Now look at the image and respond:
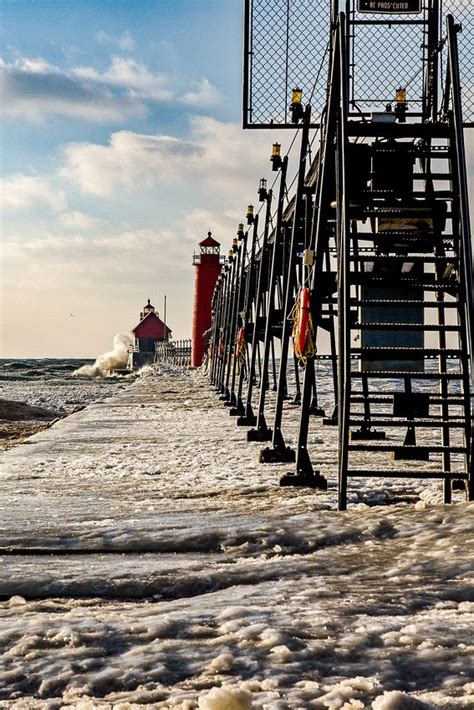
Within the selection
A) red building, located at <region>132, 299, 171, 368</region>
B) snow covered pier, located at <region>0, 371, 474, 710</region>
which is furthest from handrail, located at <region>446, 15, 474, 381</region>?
red building, located at <region>132, 299, 171, 368</region>

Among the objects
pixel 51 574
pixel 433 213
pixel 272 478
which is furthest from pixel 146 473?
pixel 51 574

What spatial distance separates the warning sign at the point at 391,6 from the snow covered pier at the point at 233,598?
18.3ft

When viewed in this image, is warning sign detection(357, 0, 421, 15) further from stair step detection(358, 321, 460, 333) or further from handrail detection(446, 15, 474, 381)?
stair step detection(358, 321, 460, 333)

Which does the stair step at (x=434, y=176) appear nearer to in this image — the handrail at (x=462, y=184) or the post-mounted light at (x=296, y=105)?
the handrail at (x=462, y=184)

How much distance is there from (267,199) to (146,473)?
8.06 metres

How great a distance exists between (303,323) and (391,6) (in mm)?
4559

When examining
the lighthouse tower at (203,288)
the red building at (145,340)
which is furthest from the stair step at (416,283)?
the red building at (145,340)

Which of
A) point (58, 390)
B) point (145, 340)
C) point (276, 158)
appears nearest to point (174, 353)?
point (145, 340)

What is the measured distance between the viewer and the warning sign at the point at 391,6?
409 inches

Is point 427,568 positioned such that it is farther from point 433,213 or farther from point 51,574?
point 433,213

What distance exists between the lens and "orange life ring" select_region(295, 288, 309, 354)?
8.26m

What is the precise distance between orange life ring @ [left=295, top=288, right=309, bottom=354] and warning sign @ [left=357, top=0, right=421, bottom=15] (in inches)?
154

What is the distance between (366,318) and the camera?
A: 11672mm

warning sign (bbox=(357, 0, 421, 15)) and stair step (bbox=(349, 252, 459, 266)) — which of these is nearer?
stair step (bbox=(349, 252, 459, 266))
